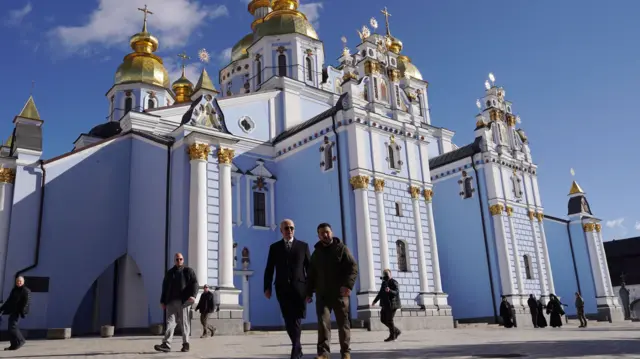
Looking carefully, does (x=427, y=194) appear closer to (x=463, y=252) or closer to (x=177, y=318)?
(x=463, y=252)

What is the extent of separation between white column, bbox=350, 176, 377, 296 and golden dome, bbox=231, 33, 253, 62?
15.6 metres

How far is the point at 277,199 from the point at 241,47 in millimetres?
13602

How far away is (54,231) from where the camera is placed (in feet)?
58.2

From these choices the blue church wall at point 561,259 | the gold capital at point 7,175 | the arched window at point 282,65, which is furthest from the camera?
the blue church wall at point 561,259

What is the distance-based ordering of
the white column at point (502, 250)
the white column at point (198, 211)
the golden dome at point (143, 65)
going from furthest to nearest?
the golden dome at point (143, 65) → the white column at point (502, 250) → the white column at point (198, 211)

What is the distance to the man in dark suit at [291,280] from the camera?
670cm

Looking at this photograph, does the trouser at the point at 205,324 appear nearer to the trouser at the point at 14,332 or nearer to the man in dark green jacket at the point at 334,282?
the trouser at the point at 14,332

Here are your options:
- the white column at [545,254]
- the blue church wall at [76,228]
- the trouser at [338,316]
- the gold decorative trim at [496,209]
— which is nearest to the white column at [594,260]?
the white column at [545,254]

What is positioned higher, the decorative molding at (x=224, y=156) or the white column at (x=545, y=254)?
the decorative molding at (x=224, y=156)

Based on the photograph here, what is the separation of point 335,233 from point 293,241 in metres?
13.5

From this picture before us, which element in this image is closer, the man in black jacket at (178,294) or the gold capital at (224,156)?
the man in black jacket at (178,294)

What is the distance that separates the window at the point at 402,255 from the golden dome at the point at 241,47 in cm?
1678

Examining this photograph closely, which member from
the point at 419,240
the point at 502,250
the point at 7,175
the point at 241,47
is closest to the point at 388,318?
the point at 419,240

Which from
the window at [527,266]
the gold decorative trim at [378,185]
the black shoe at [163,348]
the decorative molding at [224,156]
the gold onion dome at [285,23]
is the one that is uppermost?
the gold onion dome at [285,23]
